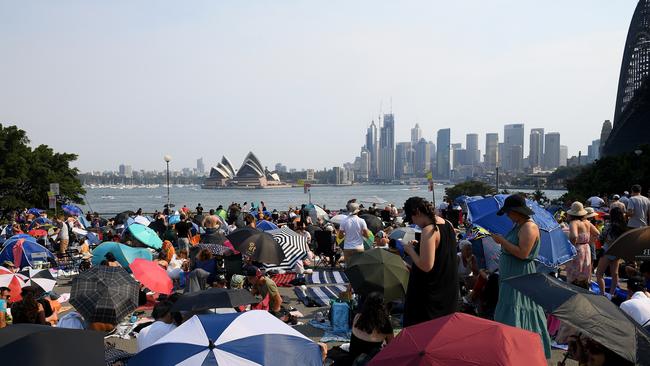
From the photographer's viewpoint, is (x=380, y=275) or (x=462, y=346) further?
(x=380, y=275)

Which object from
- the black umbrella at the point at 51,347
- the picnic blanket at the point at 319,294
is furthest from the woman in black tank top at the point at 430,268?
the picnic blanket at the point at 319,294

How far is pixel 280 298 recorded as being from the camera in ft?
27.3

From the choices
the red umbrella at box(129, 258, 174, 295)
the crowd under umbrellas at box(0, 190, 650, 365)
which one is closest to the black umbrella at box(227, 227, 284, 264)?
the crowd under umbrellas at box(0, 190, 650, 365)

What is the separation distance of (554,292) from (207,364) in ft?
7.69

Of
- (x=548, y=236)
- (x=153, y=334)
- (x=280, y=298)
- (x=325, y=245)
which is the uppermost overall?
(x=548, y=236)

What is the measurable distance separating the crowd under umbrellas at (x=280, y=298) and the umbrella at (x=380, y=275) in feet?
0.04

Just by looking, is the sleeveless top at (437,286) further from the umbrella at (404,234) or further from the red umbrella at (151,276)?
the umbrella at (404,234)

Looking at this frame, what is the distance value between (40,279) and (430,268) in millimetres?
6414

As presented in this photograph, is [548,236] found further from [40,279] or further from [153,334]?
[40,279]

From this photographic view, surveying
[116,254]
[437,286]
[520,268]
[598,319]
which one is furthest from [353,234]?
[598,319]

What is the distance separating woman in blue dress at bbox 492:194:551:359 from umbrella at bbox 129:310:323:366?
5.63ft

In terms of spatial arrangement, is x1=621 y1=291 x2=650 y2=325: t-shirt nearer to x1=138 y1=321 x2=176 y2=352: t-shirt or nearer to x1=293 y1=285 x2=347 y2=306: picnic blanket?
x1=138 y1=321 x2=176 y2=352: t-shirt

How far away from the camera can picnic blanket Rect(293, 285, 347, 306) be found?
30.4 ft

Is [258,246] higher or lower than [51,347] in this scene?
lower
